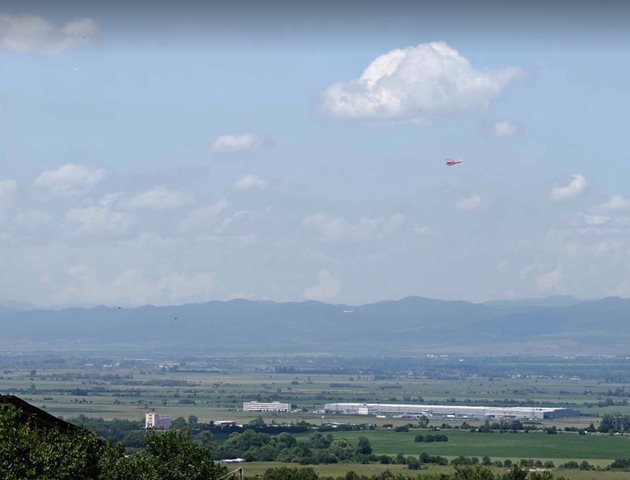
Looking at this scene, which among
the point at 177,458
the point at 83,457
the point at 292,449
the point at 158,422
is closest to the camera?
the point at 83,457

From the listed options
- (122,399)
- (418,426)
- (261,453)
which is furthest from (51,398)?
(261,453)

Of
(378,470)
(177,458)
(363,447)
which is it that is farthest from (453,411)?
(177,458)

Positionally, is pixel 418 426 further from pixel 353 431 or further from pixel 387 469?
pixel 387 469

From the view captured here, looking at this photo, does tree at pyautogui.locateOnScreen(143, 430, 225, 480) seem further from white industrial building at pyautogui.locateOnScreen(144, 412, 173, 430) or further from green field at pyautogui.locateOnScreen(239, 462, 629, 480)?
white industrial building at pyautogui.locateOnScreen(144, 412, 173, 430)

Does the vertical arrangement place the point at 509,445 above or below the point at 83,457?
below

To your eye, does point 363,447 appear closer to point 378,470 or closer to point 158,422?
point 158,422

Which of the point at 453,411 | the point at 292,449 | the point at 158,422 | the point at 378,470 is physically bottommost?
the point at 378,470

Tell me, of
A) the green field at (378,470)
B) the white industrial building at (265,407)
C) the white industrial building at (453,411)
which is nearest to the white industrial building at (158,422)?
the green field at (378,470)
